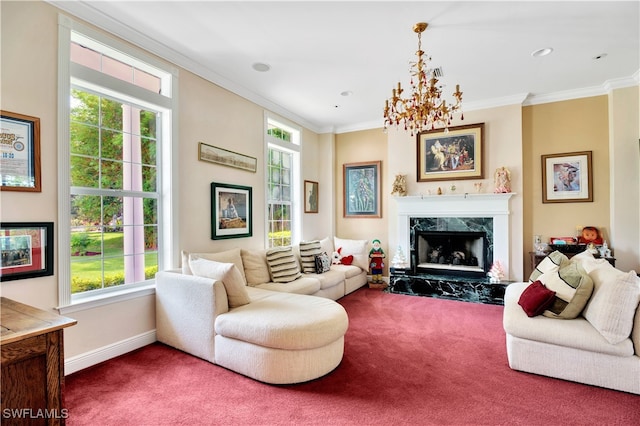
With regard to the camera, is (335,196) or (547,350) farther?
(335,196)

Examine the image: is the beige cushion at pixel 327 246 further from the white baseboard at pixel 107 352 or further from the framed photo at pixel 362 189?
the white baseboard at pixel 107 352

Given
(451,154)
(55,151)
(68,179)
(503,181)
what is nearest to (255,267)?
(68,179)

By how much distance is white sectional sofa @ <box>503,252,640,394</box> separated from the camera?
7.04 feet

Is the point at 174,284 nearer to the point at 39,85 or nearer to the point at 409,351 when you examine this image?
the point at 39,85

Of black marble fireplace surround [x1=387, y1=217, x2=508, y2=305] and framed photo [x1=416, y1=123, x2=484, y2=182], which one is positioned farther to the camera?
framed photo [x1=416, y1=123, x2=484, y2=182]

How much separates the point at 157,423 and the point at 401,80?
4.12m

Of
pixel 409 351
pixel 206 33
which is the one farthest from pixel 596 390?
pixel 206 33

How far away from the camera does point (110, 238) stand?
288 cm

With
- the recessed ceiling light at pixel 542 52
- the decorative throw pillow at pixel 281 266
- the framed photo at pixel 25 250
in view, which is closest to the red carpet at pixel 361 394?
the framed photo at pixel 25 250

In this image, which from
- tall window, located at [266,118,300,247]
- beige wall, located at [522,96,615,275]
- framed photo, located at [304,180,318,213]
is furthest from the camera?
framed photo, located at [304,180,318,213]

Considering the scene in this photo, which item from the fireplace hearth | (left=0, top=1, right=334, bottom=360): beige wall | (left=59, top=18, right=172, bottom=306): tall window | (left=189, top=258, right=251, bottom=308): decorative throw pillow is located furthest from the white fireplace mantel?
(left=59, top=18, right=172, bottom=306): tall window

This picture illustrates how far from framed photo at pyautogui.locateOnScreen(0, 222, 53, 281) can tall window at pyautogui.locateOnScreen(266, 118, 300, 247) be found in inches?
106

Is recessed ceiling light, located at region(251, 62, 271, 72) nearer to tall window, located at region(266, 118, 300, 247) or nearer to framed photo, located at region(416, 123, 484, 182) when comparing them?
tall window, located at region(266, 118, 300, 247)

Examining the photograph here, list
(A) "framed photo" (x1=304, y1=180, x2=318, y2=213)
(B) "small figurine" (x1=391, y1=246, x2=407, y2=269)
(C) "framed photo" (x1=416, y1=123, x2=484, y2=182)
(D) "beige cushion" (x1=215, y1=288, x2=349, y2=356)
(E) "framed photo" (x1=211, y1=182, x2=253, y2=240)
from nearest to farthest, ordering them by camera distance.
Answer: (D) "beige cushion" (x1=215, y1=288, x2=349, y2=356), (E) "framed photo" (x1=211, y1=182, x2=253, y2=240), (C) "framed photo" (x1=416, y1=123, x2=484, y2=182), (B) "small figurine" (x1=391, y1=246, x2=407, y2=269), (A) "framed photo" (x1=304, y1=180, x2=318, y2=213)
